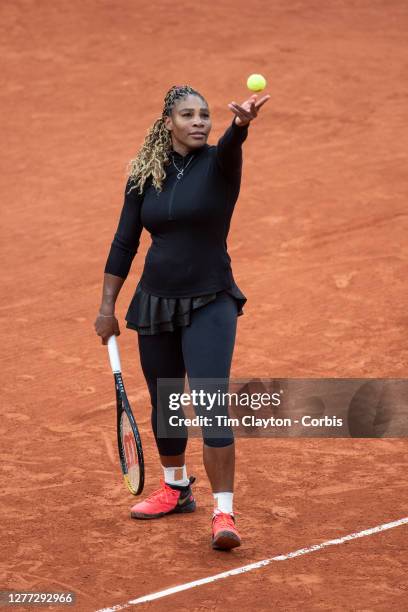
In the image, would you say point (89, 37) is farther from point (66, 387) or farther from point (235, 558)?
point (235, 558)

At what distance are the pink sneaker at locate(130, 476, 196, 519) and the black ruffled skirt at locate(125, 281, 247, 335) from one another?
100cm

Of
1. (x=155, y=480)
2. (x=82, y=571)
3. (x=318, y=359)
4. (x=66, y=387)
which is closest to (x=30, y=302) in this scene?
(x=66, y=387)

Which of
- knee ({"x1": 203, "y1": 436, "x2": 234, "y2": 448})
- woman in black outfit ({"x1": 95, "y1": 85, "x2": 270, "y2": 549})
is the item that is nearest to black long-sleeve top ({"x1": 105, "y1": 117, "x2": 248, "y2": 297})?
woman in black outfit ({"x1": 95, "y1": 85, "x2": 270, "y2": 549})

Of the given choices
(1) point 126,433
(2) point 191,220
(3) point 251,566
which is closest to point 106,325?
(1) point 126,433

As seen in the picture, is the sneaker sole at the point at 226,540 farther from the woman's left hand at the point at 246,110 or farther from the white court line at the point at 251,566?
the woman's left hand at the point at 246,110

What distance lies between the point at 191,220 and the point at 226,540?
1.57 m

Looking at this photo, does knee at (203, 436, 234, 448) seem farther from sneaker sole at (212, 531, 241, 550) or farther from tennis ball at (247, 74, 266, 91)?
tennis ball at (247, 74, 266, 91)

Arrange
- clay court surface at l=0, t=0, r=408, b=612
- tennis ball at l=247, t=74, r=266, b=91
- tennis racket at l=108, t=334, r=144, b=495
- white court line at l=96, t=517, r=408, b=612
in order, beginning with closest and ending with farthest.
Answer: white court line at l=96, t=517, r=408, b=612 < tennis ball at l=247, t=74, r=266, b=91 < clay court surface at l=0, t=0, r=408, b=612 < tennis racket at l=108, t=334, r=144, b=495

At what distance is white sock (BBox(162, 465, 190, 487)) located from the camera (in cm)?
639

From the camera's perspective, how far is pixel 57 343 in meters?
9.66

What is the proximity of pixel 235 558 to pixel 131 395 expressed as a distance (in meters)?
2.92

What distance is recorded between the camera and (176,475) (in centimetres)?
639

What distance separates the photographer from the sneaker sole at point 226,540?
18.7 ft

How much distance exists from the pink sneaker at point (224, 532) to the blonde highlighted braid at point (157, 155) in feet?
5.42
